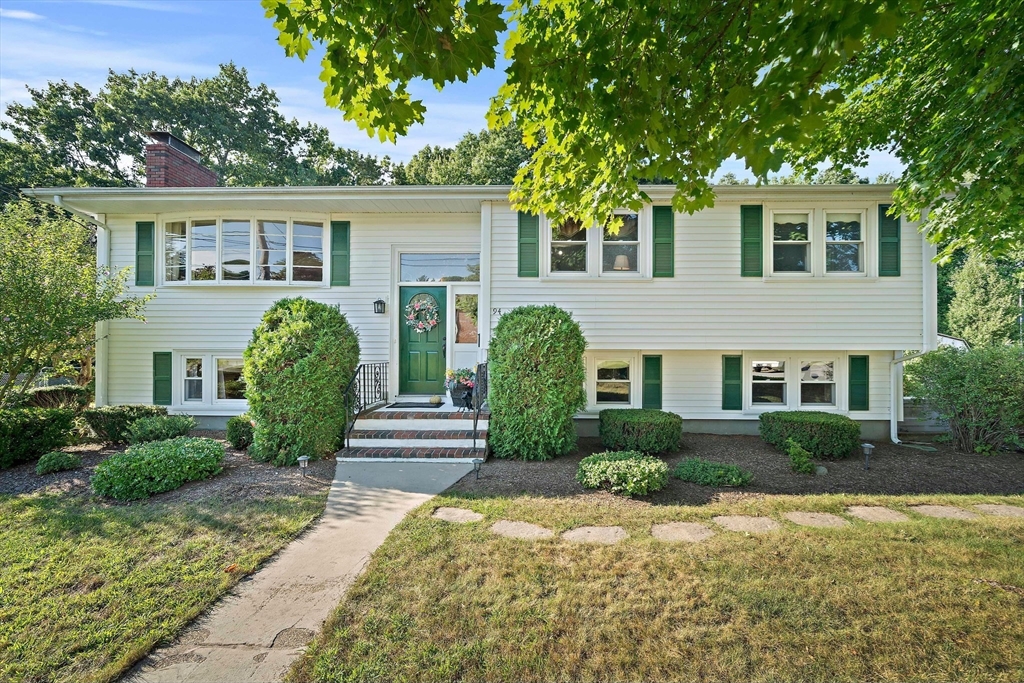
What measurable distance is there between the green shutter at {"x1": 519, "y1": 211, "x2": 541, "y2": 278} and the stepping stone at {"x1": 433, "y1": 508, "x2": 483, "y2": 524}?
479 cm

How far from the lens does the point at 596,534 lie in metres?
4.01

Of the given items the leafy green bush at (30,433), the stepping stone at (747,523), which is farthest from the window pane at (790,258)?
the leafy green bush at (30,433)

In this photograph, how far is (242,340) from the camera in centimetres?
865

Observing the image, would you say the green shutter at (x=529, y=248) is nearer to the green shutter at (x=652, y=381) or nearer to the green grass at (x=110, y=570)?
the green shutter at (x=652, y=381)

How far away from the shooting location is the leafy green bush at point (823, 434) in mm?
6914

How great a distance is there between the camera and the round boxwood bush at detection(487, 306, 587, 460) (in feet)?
21.0

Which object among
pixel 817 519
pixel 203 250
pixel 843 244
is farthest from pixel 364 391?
pixel 843 244

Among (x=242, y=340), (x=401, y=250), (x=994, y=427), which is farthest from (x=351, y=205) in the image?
(x=994, y=427)

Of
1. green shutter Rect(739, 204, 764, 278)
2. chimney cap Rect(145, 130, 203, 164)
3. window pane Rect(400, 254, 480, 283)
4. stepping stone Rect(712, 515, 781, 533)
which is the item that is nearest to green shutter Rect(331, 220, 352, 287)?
window pane Rect(400, 254, 480, 283)

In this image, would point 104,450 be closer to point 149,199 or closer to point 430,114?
point 149,199

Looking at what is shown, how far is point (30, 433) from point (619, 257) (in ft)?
33.1

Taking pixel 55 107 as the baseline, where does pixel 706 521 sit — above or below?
below

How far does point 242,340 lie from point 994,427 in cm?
1404

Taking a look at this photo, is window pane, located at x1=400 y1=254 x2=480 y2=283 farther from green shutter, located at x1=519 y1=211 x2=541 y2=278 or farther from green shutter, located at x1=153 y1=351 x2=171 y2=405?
green shutter, located at x1=153 y1=351 x2=171 y2=405
